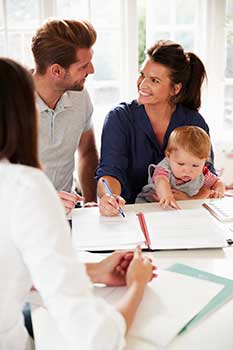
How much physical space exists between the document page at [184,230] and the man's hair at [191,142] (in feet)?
0.90

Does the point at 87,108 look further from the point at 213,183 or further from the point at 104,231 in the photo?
the point at 104,231

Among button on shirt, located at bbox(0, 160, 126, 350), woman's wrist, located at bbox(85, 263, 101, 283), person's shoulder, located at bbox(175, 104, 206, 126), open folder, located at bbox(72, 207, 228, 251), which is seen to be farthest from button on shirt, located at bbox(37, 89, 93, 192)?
button on shirt, located at bbox(0, 160, 126, 350)

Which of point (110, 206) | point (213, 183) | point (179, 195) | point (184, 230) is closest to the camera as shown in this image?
point (184, 230)

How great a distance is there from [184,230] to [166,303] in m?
0.43

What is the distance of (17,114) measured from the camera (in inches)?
31.8

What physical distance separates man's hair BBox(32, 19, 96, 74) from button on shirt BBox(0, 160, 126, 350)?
1.27 m

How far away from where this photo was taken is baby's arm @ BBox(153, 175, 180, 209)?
1.68 m

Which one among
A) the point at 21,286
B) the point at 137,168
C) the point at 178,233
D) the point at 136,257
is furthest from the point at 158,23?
the point at 21,286

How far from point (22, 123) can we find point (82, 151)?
61.5 inches

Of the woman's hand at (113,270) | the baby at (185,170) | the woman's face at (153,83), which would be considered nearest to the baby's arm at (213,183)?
Result: the baby at (185,170)

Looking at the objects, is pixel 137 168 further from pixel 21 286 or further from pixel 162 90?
pixel 21 286

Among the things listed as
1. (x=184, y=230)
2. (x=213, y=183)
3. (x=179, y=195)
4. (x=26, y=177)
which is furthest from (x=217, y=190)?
(x=26, y=177)

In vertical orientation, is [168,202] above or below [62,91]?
below

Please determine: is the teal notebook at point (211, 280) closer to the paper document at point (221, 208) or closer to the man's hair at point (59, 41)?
the paper document at point (221, 208)
